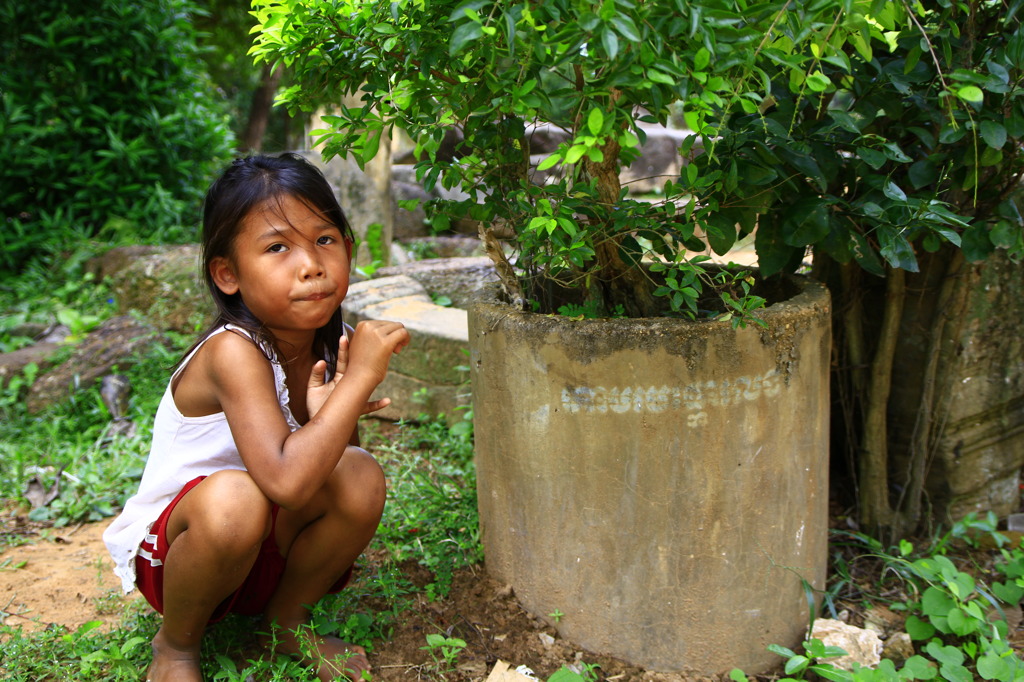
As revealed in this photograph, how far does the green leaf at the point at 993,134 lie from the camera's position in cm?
181

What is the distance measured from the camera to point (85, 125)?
590cm

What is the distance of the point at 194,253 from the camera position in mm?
5141

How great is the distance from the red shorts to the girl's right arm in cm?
21

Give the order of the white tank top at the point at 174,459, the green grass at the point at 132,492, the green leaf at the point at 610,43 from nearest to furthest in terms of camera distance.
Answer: the green leaf at the point at 610,43, the white tank top at the point at 174,459, the green grass at the point at 132,492

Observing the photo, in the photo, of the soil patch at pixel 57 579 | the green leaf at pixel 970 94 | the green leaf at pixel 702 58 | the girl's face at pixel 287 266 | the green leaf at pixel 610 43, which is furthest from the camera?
the soil patch at pixel 57 579

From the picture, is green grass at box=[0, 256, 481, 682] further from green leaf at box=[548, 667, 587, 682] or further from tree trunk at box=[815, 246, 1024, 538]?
tree trunk at box=[815, 246, 1024, 538]

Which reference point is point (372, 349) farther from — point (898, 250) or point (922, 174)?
point (922, 174)

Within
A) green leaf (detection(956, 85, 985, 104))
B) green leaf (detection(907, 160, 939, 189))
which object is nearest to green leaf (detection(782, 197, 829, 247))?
green leaf (detection(907, 160, 939, 189))

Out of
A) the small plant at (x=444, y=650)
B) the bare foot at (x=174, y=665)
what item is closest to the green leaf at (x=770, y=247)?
the small plant at (x=444, y=650)

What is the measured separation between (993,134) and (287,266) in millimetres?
1530

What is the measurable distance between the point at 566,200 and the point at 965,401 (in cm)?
148

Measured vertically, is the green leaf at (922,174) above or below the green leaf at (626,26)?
below

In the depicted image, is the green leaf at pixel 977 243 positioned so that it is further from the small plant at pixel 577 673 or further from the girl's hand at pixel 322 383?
the girl's hand at pixel 322 383

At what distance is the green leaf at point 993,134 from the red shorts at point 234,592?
5.70ft
